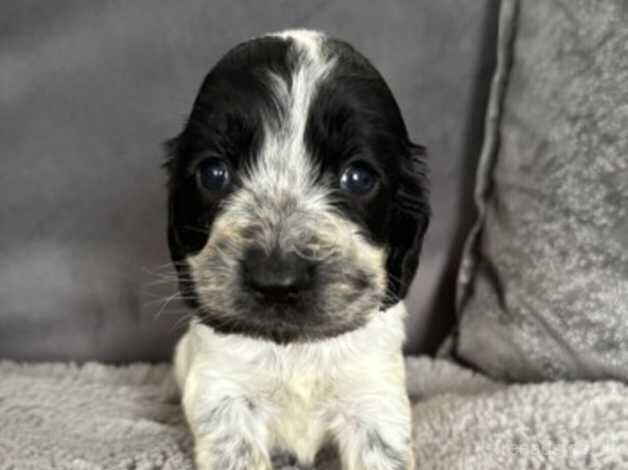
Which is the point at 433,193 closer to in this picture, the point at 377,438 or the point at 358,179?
the point at 358,179

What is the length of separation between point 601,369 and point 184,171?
4.40ft

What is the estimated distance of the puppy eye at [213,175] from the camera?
76.9 inches

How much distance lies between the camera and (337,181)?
192cm

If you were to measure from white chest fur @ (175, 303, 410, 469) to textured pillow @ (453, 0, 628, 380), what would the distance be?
2.14 feet

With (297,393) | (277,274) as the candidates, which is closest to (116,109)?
(297,393)

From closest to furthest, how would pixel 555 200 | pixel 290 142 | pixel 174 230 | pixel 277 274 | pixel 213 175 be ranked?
pixel 277 274
pixel 290 142
pixel 213 175
pixel 174 230
pixel 555 200

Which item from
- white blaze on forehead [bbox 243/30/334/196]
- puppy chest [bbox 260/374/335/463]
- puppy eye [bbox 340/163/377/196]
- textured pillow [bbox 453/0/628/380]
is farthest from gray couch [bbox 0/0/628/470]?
white blaze on forehead [bbox 243/30/334/196]

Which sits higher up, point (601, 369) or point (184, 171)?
point (184, 171)

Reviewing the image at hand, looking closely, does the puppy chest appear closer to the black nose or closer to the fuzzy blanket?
the fuzzy blanket

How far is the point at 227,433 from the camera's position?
2014mm

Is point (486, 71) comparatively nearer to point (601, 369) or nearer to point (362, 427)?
point (601, 369)

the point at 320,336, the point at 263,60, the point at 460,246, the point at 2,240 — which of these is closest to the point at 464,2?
the point at 460,246

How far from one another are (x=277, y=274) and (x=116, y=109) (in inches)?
57.5

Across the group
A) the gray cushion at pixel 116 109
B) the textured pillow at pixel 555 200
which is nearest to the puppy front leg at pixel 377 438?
the textured pillow at pixel 555 200
